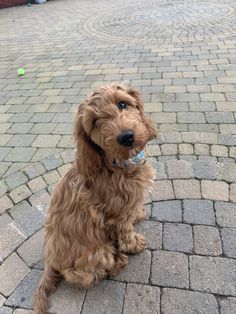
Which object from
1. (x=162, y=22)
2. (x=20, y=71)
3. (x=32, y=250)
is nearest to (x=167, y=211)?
(x=32, y=250)

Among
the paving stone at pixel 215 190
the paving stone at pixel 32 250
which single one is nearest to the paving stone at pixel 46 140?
the paving stone at pixel 32 250

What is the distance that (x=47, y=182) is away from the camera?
4.17m

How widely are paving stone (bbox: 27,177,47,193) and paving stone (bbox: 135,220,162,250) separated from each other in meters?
1.42

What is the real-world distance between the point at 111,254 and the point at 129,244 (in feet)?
0.71

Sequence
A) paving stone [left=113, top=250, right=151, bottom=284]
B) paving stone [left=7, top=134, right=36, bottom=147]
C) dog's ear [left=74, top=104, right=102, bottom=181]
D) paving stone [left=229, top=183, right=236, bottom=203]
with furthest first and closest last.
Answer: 1. paving stone [left=7, top=134, right=36, bottom=147]
2. paving stone [left=229, top=183, right=236, bottom=203]
3. paving stone [left=113, top=250, right=151, bottom=284]
4. dog's ear [left=74, top=104, right=102, bottom=181]

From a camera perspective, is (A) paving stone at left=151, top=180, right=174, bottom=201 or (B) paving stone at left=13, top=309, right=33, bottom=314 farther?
(A) paving stone at left=151, top=180, right=174, bottom=201

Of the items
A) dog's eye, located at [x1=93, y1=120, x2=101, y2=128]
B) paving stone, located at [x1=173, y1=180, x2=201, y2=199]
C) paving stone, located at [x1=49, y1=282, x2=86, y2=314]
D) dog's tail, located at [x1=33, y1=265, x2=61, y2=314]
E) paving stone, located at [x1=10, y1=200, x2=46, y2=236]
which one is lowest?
paving stone, located at [x1=173, y1=180, x2=201, y2=199]

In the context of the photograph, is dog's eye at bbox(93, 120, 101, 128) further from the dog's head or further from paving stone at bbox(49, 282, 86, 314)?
paving stone at bbox(49, 282, 86, 314)

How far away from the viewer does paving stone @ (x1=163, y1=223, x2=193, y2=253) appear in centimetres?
314

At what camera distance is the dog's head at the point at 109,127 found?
7.49 ft

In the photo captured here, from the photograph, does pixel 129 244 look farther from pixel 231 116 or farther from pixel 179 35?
pixel 179 35

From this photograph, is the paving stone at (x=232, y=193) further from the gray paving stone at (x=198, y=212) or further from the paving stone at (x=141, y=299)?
the paving stone at (x=141, y=299)

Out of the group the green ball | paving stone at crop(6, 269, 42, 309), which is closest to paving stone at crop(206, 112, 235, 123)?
paving stone at crop(6, 269, 42, 309)

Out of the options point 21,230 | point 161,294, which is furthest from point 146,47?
point 161,294
